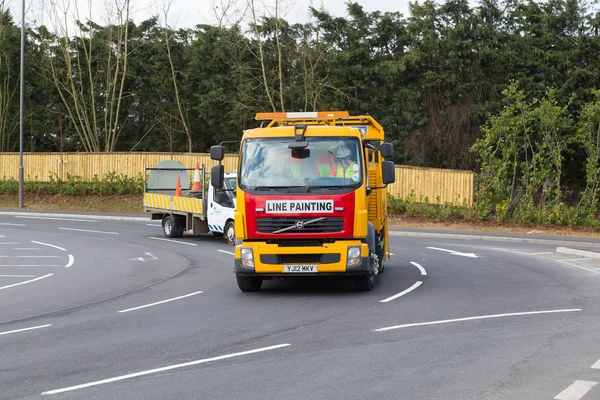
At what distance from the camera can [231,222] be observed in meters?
24.5

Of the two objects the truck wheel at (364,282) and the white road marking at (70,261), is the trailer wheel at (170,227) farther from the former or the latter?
the truck wheel at (364,282)

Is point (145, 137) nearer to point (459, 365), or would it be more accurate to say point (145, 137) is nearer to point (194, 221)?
point (194, 221)

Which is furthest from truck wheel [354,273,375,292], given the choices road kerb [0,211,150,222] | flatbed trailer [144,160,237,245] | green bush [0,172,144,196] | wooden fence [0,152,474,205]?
green bush [0,172,144,196]

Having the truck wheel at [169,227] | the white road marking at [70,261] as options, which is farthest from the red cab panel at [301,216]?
the truck wheel at [169,227]

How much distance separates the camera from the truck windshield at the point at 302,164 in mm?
13609

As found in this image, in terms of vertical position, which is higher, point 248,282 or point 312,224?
point 312,224

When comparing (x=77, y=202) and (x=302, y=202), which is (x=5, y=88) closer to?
(x=77, y=202)

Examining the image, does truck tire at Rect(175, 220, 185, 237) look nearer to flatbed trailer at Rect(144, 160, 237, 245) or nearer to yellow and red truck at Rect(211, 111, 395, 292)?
flatbed trailer at Rect(144, 160, 237, 245)

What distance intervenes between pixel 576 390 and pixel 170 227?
2146 centimetres

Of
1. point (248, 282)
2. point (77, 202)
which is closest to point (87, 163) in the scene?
point (77, 202)

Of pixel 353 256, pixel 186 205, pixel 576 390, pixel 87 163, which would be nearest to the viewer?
pixel 576 390

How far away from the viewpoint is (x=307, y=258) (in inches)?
535

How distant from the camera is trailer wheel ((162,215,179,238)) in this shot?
1082 inches

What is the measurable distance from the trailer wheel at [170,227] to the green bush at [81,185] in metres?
16.1
